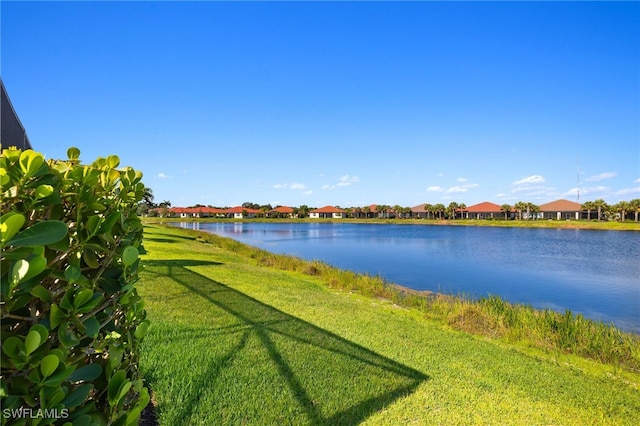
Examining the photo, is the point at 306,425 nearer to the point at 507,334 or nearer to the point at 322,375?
the point at 322,375

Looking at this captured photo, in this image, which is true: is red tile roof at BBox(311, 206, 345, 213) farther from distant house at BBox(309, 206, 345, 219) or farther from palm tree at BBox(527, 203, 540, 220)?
palm tree at BBox(527, 203, 540, 220)

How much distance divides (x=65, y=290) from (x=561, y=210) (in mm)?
100199

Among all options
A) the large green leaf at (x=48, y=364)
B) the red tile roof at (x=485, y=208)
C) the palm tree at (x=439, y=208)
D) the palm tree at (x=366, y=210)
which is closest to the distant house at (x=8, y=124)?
the large green leaf at (x=48, y=364)

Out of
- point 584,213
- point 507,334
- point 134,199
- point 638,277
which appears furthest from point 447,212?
point 134,199

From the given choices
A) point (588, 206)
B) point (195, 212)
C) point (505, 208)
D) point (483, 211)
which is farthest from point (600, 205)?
point (195, 212)

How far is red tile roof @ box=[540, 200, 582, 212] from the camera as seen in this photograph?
270 feet

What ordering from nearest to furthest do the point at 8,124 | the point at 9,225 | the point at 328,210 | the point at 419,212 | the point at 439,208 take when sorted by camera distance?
the point at 9,225 < the point at 8,124 < the point at 439,208 < the point at 419,212 < the point at 328,210

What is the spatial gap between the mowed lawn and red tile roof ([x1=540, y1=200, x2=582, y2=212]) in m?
93.5

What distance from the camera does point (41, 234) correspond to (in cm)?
89

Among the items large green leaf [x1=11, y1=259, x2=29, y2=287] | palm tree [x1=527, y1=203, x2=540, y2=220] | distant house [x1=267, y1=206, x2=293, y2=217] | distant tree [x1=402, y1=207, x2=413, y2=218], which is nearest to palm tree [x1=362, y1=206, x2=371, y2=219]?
distant tree [x1=402, y1=207, x2=413, y2=218]

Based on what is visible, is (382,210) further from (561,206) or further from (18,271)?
(18,271)

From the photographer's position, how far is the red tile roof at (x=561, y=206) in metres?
82.1

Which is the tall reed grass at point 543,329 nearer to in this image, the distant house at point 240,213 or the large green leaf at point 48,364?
the large green leaf at point 48,364

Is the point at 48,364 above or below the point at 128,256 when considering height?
below
